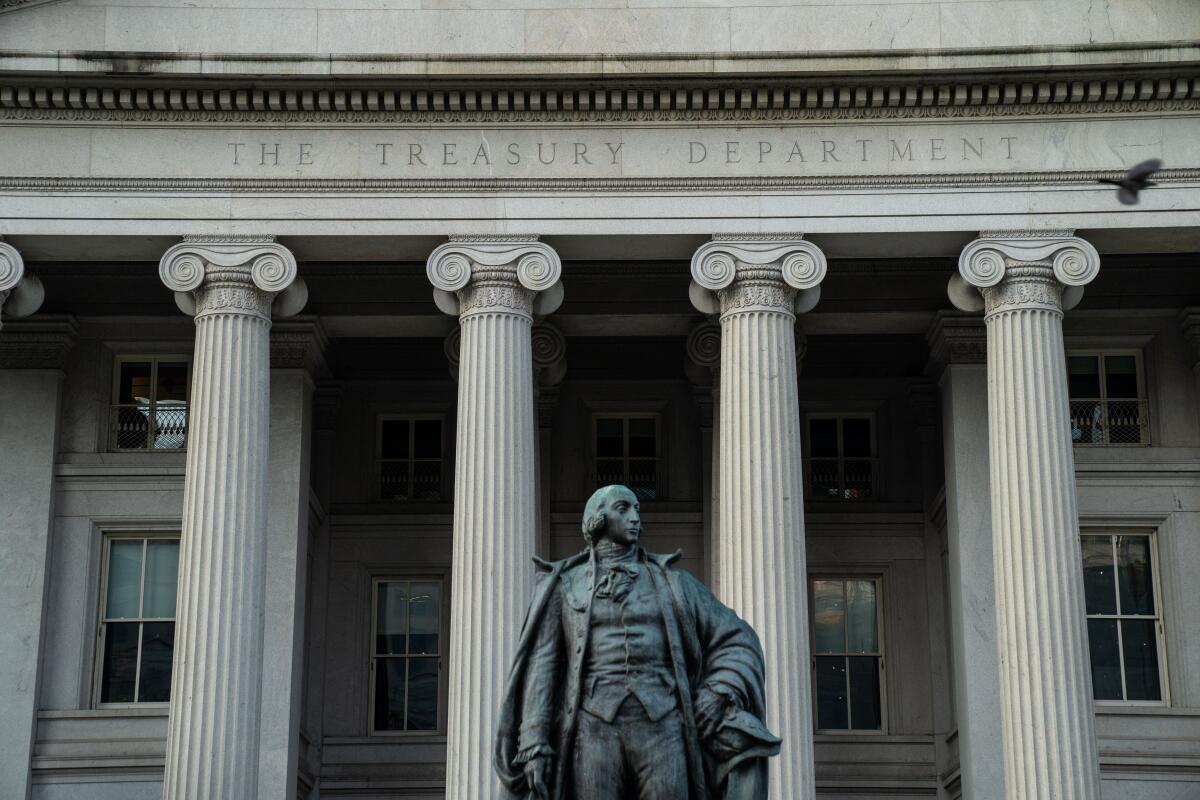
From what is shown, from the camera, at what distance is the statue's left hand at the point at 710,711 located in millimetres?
14102

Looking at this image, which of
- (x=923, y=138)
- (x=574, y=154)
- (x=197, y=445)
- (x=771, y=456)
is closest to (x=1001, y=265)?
(x=923, y=138)

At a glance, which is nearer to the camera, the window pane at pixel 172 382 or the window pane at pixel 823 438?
the window pane at pixel 172 382

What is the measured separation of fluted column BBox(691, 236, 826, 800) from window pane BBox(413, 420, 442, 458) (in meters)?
9.10

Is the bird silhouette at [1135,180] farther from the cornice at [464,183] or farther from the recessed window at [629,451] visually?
the recessed window at [629,451]

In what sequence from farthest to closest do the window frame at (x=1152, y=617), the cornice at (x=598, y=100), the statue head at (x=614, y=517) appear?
the window frame at (x=1152, y=617), the cornice at (x=598, y=100), the statue head at (x=614, y=517)

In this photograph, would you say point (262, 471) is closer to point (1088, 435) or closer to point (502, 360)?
point (502, 360)

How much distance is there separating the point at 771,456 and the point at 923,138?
17.2 feet

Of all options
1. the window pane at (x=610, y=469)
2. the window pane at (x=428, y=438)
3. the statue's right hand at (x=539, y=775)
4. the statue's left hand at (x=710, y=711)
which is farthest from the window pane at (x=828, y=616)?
the statue's right hand at (x=539, y=775)

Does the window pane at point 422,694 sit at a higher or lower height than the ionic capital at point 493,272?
lower

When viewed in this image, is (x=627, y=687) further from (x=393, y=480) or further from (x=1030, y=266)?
(x=393, y=480)

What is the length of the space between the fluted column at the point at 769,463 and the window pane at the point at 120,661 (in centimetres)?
1044

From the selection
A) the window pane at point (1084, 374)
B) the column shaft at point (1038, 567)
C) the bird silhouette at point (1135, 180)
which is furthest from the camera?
the window pane at point (1084, 374)

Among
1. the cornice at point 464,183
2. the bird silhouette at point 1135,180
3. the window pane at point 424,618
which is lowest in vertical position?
the window pane at point 424,618

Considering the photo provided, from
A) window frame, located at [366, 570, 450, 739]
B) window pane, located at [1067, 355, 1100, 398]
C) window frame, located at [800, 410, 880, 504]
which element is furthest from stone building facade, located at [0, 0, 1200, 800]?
window frame, located at [800, 410, 880, 504]
